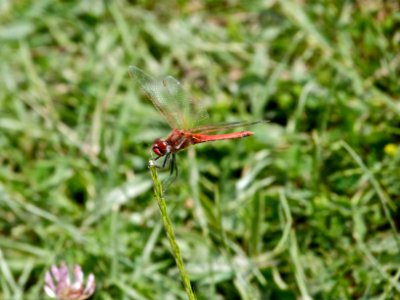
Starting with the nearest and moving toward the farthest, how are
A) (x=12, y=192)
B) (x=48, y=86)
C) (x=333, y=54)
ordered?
(x=12, y=192) → (x=333, y=54) → (x=48, y=86)

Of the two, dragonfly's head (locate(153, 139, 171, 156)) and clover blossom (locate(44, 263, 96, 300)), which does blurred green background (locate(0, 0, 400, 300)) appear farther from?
dragonfly's head (locate(153, 139, 171, 156))

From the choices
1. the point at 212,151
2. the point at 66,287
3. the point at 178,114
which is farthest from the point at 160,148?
the point at 212,151

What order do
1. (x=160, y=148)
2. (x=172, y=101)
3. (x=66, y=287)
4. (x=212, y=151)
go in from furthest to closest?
1. (x=212, y=151)
2. (x=172, y=101)
3. (x=66, y=287)
4. (x=160, y=148)

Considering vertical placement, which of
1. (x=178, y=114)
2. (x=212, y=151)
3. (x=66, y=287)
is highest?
(x=178, y=114)

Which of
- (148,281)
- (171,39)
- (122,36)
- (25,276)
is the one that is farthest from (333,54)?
(25,276)

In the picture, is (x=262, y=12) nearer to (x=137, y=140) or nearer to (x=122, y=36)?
(x=122, y=36)

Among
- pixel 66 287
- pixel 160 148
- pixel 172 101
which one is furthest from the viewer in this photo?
pixel 172 101

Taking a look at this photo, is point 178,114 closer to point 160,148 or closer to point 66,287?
point 160,148
